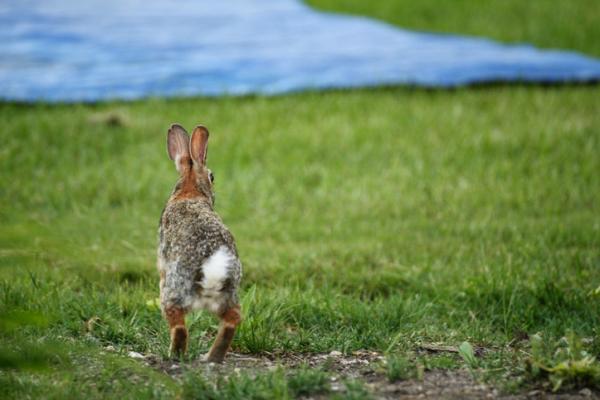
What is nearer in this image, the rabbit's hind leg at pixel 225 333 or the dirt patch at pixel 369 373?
the dirt patch at pixel 369 373

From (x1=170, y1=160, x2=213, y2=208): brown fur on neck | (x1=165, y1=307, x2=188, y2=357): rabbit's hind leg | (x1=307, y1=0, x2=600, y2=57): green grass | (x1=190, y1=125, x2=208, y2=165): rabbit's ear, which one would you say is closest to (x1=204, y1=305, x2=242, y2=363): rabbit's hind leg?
(x1=165, y1=307, x2=188, y2=357): rabbit's hind leg

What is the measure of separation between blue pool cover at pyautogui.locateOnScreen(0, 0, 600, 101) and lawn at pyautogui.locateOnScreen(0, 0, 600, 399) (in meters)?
0.47

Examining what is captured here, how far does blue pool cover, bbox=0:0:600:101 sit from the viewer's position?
37.8 feet

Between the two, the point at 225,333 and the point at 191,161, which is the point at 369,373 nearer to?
the point at 225,333

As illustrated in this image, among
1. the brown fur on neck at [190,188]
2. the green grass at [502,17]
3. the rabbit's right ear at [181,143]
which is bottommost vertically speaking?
the brown fur on neck at [190,188]

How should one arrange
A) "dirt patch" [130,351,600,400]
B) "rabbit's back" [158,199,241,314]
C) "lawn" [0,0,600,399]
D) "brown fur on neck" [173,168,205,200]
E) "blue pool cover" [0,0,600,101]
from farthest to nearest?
"blue pool cover" [0,0,600,101]
"brown fur on neck" [173,168,205,200]
"rabbit's back" [158,199,241,314]
"lawn" [0,0,600,399]
"dirt patch" [130,351,600,400]

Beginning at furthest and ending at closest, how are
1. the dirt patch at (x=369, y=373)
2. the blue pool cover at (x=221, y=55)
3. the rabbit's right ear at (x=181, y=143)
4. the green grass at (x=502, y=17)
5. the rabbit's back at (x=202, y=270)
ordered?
the green grass at (x=502, y=17)
the blue pool cover at (x=221, y=55)
the rabbit's right ear at (x=181, y=143)
the rabbit's back at (x=202, y=270)
the dirt patch at (x=369, y=373)

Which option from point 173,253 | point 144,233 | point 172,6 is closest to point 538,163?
point 144,233

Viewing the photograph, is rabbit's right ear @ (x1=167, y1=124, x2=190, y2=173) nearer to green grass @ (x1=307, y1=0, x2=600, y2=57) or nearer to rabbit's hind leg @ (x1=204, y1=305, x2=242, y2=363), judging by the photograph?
rabbit's hind leg @ (x1=204, y1=305, x2=242, y2=363)

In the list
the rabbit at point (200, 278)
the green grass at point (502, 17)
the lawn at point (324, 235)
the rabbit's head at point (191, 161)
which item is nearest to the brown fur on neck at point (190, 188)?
the rabbit's head at point (191, 161)

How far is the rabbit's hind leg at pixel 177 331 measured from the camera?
379 cm

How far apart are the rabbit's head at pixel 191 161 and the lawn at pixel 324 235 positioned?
602mm

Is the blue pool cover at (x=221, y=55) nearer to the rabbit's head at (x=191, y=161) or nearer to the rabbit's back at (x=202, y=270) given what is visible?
the rabbit's head at (x=191, y=161)

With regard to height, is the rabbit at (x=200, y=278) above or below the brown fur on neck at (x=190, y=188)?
below
